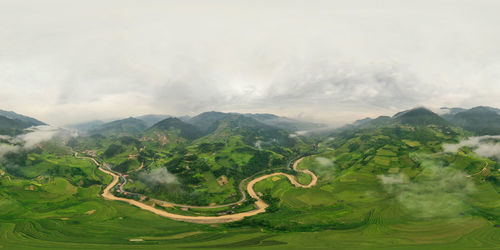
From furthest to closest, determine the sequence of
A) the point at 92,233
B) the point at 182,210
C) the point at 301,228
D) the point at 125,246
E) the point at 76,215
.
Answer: the point at 182,210 → the point at 76,215 → the point at 301,228 → the point at 92,233 → the point at 125,246

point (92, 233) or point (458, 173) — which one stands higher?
point (458, 173)

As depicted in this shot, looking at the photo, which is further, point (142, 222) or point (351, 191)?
point (351, 191)

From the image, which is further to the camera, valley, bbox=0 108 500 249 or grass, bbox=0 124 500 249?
valley, bbox=0 108 500 249

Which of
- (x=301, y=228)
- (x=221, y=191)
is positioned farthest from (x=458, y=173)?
(x=221, y=191)

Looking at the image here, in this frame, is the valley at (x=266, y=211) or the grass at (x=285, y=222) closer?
the grass at (x=285, y=222)

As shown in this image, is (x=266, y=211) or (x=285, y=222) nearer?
(x=285, y=222)

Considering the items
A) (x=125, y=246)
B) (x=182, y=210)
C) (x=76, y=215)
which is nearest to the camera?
(x=125, y=246)

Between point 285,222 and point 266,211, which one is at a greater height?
point 285,222

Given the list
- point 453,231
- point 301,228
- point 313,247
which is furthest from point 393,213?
point 313,247

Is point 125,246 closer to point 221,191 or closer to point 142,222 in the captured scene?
point 142,222
